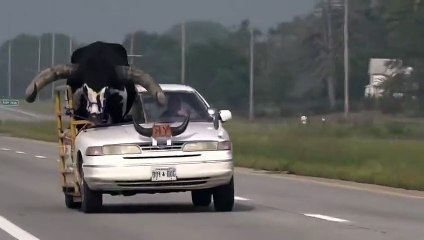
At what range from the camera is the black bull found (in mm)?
19203

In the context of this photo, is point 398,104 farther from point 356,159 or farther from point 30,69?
point 30,69

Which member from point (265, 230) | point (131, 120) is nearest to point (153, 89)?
point (131, 120)

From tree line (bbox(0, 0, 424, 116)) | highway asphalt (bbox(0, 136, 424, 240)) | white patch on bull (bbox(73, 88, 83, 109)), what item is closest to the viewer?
highway asphalt (bbox(0, 136, 424, 240))

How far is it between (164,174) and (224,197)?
1.27 meters

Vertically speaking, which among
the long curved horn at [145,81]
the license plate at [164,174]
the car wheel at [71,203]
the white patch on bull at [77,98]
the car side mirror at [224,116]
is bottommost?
the car wheel at [71,203]

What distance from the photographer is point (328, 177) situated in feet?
96.4

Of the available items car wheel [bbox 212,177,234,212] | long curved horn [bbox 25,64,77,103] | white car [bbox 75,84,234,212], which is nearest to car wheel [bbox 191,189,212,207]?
car wheel [bbox 212,177,234,212]

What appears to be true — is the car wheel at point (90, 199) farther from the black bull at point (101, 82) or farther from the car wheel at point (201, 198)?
the car wheel at point (201, 198)

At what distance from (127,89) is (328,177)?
34.9ft

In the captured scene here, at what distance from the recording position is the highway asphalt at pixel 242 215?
52.3 feet

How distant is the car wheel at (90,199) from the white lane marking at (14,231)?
1221 mm

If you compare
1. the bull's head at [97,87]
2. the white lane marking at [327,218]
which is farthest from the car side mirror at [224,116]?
the white lane marking at [327,218]

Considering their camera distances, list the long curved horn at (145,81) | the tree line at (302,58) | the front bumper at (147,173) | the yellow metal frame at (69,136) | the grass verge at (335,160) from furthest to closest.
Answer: the tree line at (302,58) → the grass verge at (335,160) → the yellow metal frame at (69,136) → the long curved horn at (145,81) → the front bumper at (147,173)

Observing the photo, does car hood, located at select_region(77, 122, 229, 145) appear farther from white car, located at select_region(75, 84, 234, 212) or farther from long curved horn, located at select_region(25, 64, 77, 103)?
long curved horn, located at select_region(25, 64, 77, 103)
